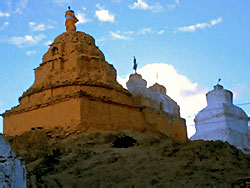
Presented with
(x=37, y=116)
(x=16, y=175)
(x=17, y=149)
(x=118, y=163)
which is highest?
(x=37, y=116)

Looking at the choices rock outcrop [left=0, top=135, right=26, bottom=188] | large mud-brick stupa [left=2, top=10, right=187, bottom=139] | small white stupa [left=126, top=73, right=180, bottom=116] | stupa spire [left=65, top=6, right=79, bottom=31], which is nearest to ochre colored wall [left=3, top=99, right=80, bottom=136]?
large mud-brick stupa [left=2, top=10, right=187, bottom=139]

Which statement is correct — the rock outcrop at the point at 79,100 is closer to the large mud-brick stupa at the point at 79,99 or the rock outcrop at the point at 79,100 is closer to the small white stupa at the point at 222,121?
the large mud-brick stupa at the point at 79,99

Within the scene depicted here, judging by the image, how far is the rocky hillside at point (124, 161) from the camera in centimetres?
1166

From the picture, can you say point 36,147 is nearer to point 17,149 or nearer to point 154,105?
point 17,149

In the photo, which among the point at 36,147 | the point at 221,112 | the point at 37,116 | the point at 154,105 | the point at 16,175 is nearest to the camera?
the point at 16,175

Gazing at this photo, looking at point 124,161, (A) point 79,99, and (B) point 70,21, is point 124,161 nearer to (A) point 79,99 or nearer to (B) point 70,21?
(A) point 79,99

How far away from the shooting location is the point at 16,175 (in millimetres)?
6664

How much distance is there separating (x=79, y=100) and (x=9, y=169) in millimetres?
12140

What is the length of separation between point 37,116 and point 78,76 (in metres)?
3.07

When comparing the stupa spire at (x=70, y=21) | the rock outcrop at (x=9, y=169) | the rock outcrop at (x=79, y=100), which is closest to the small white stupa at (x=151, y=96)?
the rock outcrop at (x=79, y=100)

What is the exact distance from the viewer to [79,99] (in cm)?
1867

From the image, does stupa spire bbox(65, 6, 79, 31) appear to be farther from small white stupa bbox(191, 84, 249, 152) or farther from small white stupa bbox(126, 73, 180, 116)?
small white stupa bbox(191, 84, 249, 152)

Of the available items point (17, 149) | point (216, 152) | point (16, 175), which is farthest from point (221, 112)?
point (16, 175)

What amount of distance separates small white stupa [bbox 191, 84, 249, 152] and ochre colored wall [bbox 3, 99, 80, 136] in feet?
34.7
